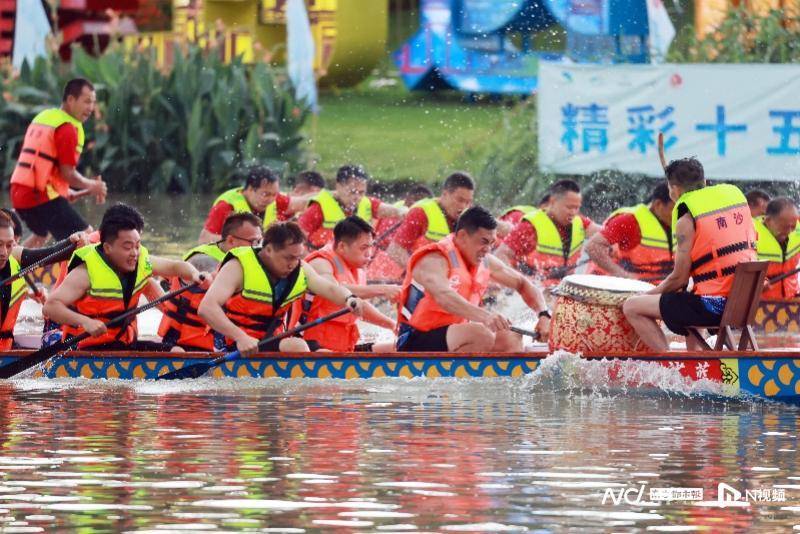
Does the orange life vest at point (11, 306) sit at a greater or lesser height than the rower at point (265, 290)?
lesser

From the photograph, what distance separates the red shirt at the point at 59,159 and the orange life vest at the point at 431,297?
3.67 m

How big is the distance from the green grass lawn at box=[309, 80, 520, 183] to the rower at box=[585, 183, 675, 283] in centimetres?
1286

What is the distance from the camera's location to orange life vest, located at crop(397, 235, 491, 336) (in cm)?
1124

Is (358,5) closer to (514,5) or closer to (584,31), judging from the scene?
(514,5)

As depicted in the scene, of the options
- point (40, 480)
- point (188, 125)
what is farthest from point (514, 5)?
point (40, 480)

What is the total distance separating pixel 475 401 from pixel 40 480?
2736mm

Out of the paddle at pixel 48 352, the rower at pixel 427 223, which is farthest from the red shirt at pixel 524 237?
the paddle at pixel 48 352

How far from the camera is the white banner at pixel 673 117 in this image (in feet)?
63.4

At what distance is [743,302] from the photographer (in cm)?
1054

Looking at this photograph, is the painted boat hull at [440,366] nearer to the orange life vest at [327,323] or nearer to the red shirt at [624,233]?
the orange life vest at [327,323]

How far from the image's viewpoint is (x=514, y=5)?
30.2 meters

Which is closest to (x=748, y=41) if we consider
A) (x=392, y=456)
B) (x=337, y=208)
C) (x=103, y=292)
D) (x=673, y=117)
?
(x=673, y=117)

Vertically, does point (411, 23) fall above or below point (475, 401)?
below

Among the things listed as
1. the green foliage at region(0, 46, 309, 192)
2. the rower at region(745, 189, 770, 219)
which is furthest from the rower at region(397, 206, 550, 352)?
the green foliage at region(0, 46, 309, 192)
